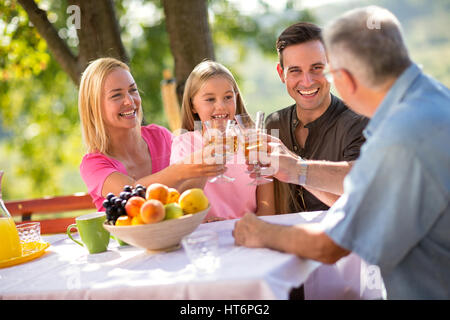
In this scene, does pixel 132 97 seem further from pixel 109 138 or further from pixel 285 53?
pixel 285 53

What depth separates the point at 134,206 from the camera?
219 centimetres

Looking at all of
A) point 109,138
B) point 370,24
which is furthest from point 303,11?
point 370,24

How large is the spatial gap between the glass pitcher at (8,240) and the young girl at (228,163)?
1.32 m

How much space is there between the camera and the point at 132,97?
3715mm

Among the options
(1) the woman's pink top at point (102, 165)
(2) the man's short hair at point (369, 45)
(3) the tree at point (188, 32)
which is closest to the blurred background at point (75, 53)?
(3) the tree at point (188, 32)

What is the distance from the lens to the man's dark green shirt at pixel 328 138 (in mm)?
3328

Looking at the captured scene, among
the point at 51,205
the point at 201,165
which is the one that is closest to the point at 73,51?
the point at 51,205

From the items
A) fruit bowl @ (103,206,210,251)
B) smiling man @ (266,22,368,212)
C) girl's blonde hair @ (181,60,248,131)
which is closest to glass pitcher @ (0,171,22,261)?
fruit bowl @ (103,206,210,251)

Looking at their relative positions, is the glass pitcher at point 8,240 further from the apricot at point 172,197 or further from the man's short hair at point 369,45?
the man's short hair at point 369,45

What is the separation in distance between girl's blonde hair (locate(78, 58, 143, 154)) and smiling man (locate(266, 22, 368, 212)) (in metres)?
1.44

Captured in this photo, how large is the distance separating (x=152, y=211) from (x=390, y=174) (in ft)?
3.50

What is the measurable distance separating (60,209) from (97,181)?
1815 millimetres

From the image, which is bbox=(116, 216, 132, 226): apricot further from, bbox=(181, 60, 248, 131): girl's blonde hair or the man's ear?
the man's ear
